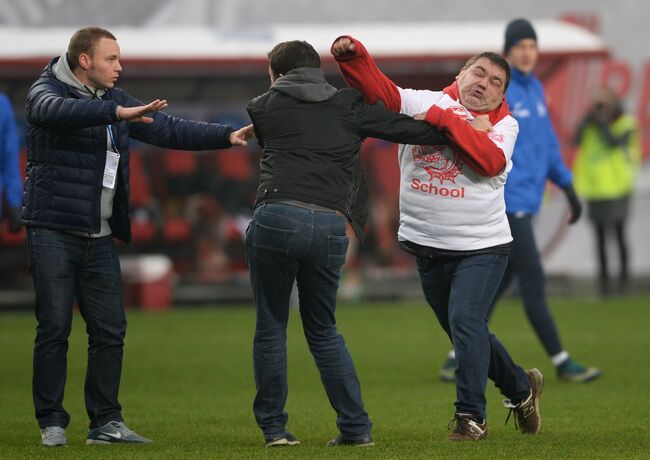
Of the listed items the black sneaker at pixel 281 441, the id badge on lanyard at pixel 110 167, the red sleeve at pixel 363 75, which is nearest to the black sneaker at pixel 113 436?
the black sneaker at pixel 281 441

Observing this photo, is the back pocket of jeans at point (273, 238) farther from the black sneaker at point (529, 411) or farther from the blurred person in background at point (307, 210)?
the black sneaker at point (529, 411)

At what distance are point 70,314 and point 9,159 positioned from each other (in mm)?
2913

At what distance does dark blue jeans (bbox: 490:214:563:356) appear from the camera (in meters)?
8.77

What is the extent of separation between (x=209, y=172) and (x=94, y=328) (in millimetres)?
9512

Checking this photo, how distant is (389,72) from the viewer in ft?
50.9

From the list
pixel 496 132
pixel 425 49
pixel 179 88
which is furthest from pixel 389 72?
pixel 496 132

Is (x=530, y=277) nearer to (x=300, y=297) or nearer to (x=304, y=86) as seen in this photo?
(x=300, y=297)

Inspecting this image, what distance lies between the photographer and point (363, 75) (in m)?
6.06

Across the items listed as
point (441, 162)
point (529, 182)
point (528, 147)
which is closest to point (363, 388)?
point (529, 182)

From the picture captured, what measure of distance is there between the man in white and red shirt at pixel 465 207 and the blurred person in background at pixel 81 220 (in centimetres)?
76

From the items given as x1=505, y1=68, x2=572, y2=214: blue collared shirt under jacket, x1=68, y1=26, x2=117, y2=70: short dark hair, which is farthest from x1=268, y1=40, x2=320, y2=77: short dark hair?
x1=505, y1=68, x2=572, y2=214: blue collared shirt under jacket

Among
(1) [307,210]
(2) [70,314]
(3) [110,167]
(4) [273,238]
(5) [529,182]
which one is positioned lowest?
(2) [70,314]

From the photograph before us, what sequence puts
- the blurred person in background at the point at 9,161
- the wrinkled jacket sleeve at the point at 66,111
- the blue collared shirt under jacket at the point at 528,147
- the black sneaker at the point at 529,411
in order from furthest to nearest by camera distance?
the blurred person in background at the point at 9,161 → the blue collared shirt under jacket at the point at 528,147 → the black sneaker at the point at 529,411 → the wrinkled jacket sleeve at the point at 66,111

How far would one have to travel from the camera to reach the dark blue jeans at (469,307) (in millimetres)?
6230
